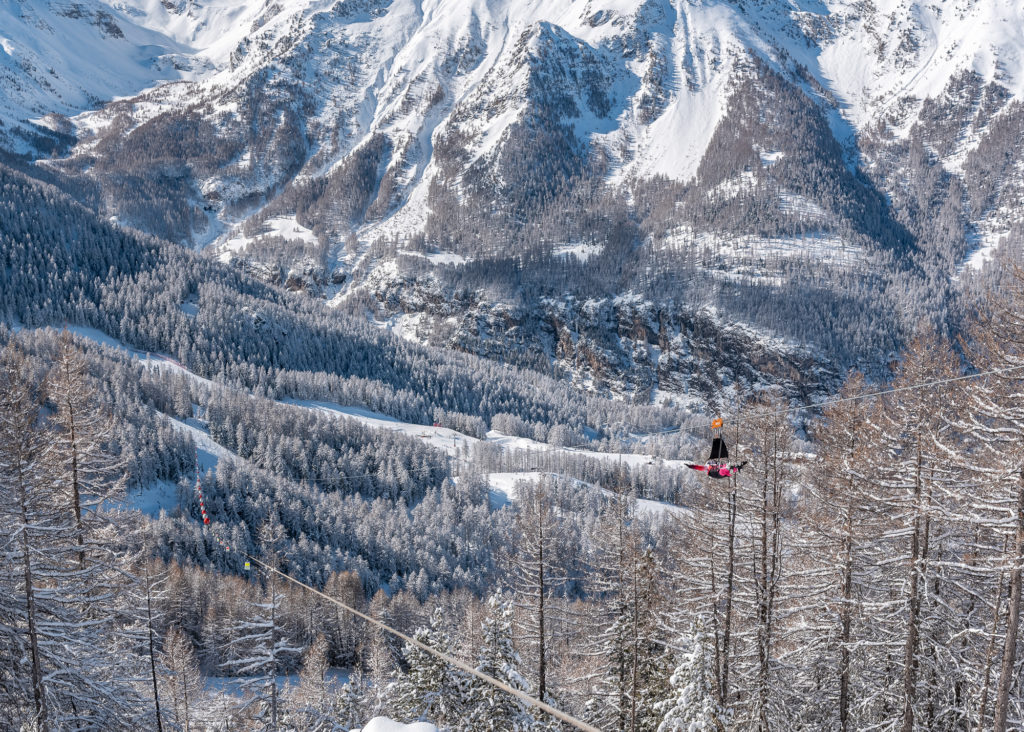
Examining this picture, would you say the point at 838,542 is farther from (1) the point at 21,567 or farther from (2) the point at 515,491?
(2) the point at 515,491

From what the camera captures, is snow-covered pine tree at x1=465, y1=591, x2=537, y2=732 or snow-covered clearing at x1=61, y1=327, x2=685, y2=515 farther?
snow-covered clearing at x1=61, y1=327, x2=685, y2=515

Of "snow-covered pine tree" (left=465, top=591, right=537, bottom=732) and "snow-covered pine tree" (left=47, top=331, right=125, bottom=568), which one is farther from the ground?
"snow-covered pine tree" (left=47, top=331, right=125, bottom=568)

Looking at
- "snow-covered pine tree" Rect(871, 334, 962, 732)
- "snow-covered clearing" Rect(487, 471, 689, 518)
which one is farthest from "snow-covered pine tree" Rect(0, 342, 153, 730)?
"snow-covered clearing" Rect(487, 471, 689, 518)

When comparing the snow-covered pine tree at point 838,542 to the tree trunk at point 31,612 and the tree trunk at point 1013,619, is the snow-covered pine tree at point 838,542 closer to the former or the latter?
the tree trunk at point 1013,619

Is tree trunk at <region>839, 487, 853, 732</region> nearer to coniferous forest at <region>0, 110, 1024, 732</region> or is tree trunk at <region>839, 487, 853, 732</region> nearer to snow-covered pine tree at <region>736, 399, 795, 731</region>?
coniferous forest at <region>0, 110, 1024, 732</region>

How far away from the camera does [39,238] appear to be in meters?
187

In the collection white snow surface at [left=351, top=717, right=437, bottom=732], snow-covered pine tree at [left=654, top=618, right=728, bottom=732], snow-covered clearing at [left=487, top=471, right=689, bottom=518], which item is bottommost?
snow-covered clearing at [left=487, top=471, right=689, bottom=518]

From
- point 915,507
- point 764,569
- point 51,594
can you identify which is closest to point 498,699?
point 764,569

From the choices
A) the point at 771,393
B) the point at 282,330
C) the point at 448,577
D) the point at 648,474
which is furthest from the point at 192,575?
the point at 282,330

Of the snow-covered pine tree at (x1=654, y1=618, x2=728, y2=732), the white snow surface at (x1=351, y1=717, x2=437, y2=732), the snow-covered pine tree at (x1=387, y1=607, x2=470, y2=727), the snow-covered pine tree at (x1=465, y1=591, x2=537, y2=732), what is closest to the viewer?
the white snow surface at (x1=351, y1=717, x2=437, y2=732)

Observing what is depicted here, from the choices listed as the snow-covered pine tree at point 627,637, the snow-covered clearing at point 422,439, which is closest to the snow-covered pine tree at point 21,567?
the snow-covered pine tree at point 627,637

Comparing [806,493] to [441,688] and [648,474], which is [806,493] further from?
[648,474]

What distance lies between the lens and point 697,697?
1811 centimetres

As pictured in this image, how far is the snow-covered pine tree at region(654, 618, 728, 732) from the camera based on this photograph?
57.2ft
